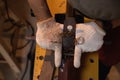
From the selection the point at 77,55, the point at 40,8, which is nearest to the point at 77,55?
the point at 77,55

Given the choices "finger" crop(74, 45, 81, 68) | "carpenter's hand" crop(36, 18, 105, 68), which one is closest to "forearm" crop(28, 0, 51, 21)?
"carpenter's hand" crop(36, 18, 105, 68)

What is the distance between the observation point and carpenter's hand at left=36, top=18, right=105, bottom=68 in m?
0.61

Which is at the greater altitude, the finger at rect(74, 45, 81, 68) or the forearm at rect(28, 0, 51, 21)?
the forearm at rect(28, 0, 51, 21)

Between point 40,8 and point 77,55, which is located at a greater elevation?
point 40,8

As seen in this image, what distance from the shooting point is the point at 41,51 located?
0.86m

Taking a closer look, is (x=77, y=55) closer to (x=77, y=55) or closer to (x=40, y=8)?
(x=77, y=55)

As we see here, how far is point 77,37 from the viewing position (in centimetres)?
61

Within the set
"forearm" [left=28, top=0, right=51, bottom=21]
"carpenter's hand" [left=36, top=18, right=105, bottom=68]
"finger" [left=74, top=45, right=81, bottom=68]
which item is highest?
"forearm" [left=28, top=0, right=51, bottom=21]

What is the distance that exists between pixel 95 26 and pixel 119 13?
10cm

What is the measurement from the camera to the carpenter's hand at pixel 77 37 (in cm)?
61

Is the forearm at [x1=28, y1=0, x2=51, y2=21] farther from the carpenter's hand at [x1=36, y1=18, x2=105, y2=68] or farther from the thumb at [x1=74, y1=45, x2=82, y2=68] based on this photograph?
the thumb at [x1=74, y1=45, x2=82, y2=68]

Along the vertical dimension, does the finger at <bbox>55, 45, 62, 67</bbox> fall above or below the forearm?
below

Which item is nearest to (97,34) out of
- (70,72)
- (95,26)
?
(95,26)

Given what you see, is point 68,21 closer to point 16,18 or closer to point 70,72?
point 70,72
